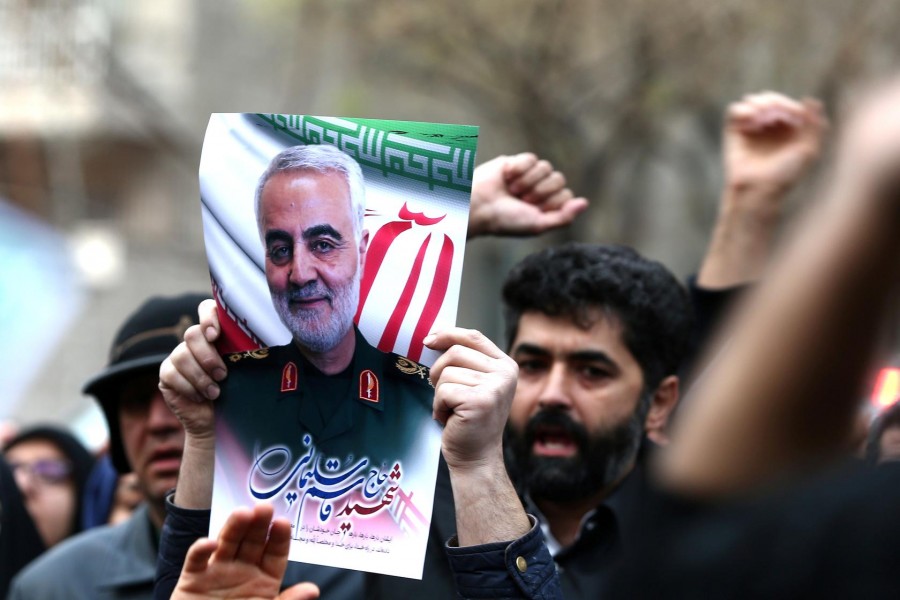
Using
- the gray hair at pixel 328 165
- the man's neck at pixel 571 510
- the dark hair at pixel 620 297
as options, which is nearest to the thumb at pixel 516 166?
the dark hair at pixel 620 297

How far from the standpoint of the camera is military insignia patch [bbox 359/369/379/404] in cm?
218

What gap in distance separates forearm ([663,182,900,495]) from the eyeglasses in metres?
3.86

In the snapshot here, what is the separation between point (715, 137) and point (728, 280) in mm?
9701

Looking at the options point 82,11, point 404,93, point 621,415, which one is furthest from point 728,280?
point 82,11

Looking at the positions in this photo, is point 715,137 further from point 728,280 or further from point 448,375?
point 448,375

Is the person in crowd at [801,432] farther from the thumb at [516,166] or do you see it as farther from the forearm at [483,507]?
the thumb at [516,166]

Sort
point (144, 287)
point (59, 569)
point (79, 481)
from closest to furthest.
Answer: point (59, 569), point (79, 481), point (144, 287)

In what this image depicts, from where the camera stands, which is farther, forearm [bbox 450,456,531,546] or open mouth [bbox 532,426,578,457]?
open mouth [bbox 532,426,578,457]

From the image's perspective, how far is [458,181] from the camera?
213 cm

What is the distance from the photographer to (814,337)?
3.24 feet

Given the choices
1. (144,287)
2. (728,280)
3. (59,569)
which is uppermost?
(728,280)

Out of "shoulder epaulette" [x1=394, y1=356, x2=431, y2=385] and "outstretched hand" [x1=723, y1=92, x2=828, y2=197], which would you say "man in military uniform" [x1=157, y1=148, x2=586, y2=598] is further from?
"outstretched hand" [x1=723, y1=92, x2=828, y2=197]

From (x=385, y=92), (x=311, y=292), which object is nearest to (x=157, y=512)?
(x=311, y=292)

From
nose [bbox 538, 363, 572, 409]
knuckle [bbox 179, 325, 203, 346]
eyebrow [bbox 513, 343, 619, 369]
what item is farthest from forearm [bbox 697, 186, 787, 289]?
knuckle [bbox 179, 325, 203, 346]
